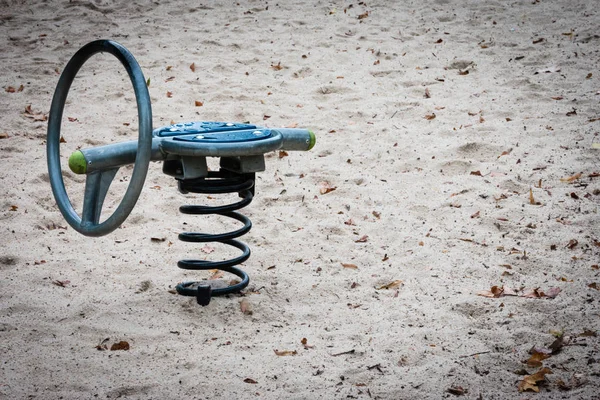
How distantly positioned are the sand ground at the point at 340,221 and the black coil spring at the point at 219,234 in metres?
0.09

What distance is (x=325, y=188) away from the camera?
4691 mm

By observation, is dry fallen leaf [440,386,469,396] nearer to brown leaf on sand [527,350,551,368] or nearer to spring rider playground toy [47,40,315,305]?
brown leaf on sand [527,350,551,368]

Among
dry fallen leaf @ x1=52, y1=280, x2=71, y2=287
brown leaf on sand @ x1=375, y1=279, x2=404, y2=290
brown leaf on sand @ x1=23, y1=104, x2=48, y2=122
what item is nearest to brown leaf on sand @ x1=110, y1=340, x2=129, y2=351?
dry fallen leaf @ x1=52, y1=280, x2=71, y2=287

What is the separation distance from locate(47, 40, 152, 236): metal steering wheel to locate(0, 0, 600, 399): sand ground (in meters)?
0.65

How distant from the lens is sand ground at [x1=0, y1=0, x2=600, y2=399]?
2879 millimetres

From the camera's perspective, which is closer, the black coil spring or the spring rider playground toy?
the spring rider playground toy

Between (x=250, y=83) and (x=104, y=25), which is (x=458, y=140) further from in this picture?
(x=104, y=25)

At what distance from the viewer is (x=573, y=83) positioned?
6004mm

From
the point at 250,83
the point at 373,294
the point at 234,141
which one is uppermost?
the point at 234,141

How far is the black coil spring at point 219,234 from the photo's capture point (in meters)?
3.13

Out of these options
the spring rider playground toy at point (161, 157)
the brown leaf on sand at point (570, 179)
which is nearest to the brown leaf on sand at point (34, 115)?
the spring rider playground toy at point (161, 157)

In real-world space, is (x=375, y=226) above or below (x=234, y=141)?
below

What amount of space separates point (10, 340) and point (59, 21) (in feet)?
19.7

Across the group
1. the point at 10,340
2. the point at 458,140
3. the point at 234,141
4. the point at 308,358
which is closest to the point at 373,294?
the point at 308,358
